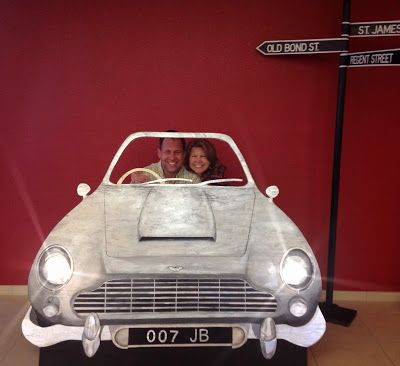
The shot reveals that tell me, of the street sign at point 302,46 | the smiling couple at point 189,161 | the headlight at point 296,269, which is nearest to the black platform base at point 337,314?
the smiling couple at point 189,161

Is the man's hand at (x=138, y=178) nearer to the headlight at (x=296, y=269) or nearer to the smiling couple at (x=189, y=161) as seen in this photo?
the smiling couple at (x=189, y=161)

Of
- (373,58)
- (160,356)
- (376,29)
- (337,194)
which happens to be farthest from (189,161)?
(160,356)

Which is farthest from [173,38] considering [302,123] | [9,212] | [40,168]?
[9,212]

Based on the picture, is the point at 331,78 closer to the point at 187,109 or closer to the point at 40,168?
the point at 187,109

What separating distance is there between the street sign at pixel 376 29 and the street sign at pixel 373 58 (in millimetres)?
157

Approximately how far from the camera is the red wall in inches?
145

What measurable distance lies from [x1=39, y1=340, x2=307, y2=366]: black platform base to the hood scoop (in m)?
0.50

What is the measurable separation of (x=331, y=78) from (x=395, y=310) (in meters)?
1.82

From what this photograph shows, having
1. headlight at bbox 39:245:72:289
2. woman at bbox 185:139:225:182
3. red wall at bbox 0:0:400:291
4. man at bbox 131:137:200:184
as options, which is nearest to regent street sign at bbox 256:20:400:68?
red wall at bbox 0:0:400:291

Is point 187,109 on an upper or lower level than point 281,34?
lower

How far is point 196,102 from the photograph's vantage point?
3787mm

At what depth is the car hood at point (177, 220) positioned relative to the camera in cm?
225

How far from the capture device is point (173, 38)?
3.73m

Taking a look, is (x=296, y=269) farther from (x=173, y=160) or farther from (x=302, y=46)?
(x=302, y=46)
